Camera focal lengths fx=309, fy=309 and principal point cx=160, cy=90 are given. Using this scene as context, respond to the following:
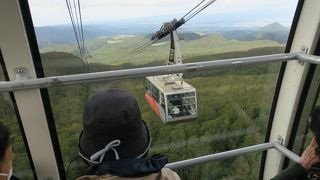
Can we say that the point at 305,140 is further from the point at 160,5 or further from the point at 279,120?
the point at 160,5

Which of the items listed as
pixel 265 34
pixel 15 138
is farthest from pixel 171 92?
pixel 15 138

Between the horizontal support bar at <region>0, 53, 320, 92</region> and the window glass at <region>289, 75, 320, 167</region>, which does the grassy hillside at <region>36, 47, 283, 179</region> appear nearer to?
the window glass at <region>289, 75, 320, 167</region>

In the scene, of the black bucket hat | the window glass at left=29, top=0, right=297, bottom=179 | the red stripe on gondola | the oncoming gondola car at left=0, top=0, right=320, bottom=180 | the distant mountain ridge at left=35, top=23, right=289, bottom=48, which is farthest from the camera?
the red stripe on gondola

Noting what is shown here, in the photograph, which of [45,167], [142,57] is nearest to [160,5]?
[142,57]

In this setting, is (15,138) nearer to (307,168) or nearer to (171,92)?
(171,92)

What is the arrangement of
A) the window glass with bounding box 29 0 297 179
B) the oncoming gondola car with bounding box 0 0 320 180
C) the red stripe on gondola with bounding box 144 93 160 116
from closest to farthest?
the oncoming gondola car with bounding box 0 0 320 180, the window glass with bounding box 29 0 297 179, the red stripe on gondola with bounding box 144 93 160 116

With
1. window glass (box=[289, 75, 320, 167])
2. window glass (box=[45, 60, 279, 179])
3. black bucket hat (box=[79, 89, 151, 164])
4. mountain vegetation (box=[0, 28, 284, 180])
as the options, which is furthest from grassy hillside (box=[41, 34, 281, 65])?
black bucket hat (box=[79, 89, 151, 164])

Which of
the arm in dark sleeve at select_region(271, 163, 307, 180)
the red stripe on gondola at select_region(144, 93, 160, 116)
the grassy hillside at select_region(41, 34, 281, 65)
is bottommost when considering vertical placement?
the arm in dark sleeve at select_region(271, 163, 307, 180)
